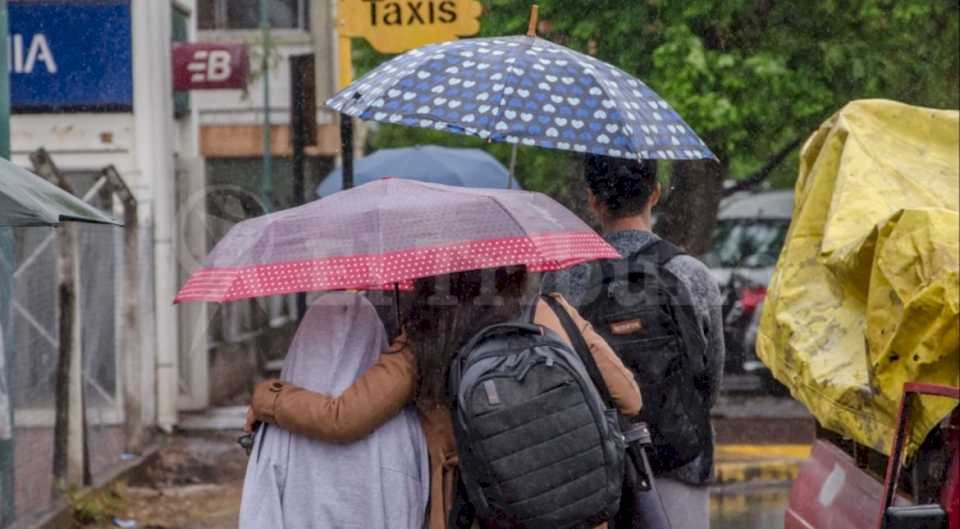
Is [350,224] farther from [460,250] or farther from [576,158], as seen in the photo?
[576,158]

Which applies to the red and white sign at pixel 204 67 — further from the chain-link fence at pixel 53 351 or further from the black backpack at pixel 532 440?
the black backpack at pixel 532 440

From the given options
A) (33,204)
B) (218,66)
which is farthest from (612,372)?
(218,66)

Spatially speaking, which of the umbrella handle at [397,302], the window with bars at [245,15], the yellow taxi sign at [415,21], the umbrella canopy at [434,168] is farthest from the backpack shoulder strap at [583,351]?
the window with bars at [245,15]

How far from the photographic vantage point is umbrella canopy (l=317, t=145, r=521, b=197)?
1392cm

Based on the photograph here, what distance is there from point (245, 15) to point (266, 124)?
2.38 metres

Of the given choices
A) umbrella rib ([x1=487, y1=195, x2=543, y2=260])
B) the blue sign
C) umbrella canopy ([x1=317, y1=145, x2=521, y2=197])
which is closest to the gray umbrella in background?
umbrella rib ([x1=487, y1=195, x2=543, y2=260])

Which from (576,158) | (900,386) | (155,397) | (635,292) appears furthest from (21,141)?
Result: (900,386)

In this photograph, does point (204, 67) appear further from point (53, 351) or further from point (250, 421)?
point (250, 421)

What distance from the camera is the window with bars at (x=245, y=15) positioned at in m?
21.8

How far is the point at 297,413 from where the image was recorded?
408cm

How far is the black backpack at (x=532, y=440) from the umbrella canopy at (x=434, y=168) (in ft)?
31.7

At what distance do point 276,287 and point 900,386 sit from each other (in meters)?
1.65

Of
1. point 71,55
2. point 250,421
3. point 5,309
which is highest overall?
point 71,55

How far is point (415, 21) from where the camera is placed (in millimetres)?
8898
